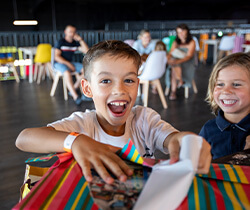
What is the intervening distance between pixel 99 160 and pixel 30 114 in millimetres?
3664

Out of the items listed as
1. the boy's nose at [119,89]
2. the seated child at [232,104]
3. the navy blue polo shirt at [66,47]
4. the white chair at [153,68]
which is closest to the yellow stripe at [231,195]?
the boy's nose at [119,89]

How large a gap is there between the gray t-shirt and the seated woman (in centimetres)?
378

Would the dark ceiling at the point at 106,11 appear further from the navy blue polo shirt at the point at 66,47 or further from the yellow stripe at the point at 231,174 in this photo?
the yellow stripe at the point at 231,174

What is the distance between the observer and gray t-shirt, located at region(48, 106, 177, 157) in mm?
1002

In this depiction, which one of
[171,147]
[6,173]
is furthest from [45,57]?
[171,147]

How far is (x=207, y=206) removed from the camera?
47 centimetres

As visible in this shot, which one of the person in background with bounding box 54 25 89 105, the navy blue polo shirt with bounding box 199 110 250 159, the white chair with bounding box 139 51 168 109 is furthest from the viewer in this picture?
the person in background with bounding box 54 25 89 105

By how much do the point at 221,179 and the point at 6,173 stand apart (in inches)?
84.7

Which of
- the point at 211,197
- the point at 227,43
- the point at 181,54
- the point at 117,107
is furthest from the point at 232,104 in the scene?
the point at 227,43

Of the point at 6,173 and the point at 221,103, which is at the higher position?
the point at 221,103

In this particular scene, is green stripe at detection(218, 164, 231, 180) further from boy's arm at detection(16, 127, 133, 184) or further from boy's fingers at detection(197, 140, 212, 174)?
boy's arm at detection(16, 127, 133, 184)

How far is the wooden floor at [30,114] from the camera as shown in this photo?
7.51 ft

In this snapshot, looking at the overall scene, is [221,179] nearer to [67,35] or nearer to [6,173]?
[6,173]

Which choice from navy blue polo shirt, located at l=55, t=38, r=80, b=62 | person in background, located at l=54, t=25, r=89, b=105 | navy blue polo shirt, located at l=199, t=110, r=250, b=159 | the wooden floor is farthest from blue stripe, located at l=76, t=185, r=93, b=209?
navy blue polo shirt, located at l=55, t=38, r=80, b=62
